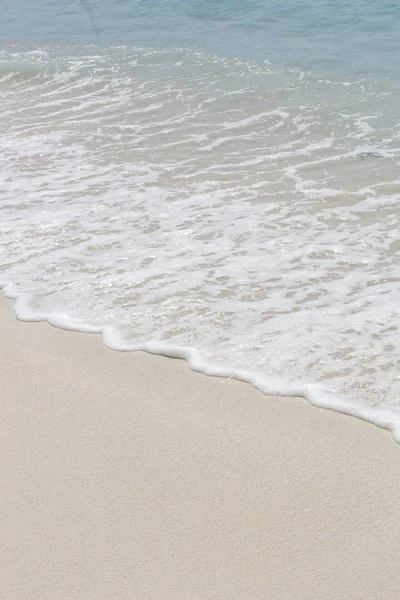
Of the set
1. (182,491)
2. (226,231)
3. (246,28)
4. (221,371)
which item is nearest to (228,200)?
(226,231)

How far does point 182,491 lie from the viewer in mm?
2668

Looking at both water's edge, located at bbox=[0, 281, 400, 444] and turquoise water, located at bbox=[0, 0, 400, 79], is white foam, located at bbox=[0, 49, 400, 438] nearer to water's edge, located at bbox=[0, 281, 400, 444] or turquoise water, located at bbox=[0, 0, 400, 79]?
water's edge, located at bbox=[0, 281, 400, 444]

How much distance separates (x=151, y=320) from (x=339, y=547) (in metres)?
1.59

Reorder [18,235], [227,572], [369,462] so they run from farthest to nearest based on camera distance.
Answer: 1. [18,235]
2. [369,462]
3. [227,572]

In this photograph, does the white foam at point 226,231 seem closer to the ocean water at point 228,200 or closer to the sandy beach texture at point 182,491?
the ocean water at point 228,200

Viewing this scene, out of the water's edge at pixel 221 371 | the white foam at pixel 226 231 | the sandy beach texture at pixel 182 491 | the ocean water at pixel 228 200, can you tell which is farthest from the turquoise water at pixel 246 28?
the sandy beach texture at pixel 182 491

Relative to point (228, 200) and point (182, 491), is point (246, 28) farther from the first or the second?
point (182, 491)

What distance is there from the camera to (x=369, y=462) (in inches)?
108

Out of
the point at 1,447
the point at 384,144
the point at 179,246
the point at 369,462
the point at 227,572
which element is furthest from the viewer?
the point at 384,144

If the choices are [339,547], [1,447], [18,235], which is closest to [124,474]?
Answer: [1,447]

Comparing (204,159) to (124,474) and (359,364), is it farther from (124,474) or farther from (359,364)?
(124,474)

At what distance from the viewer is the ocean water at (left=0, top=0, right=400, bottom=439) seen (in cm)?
349

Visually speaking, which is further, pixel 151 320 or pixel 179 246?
pixel 179 246

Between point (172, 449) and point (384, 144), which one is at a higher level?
point (172, 449)
